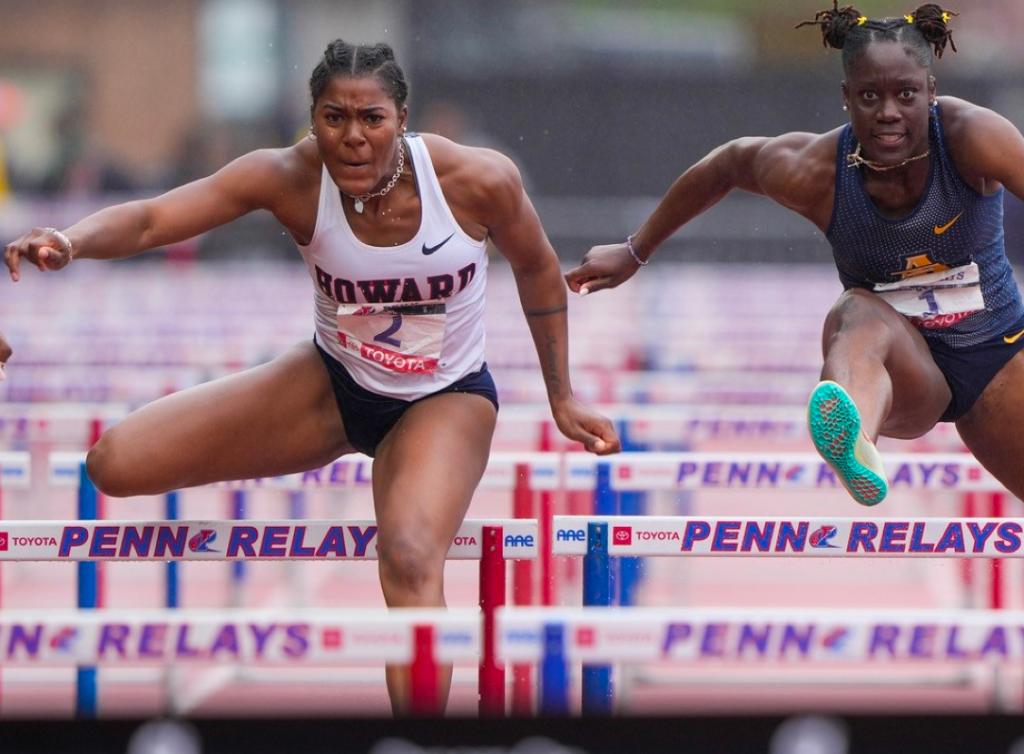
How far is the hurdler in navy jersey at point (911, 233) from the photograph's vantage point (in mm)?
4043

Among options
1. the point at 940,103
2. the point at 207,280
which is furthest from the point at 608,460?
the point at 207,280

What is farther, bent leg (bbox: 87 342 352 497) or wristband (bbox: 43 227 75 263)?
bent leg (bbox: 87 342 352 497)

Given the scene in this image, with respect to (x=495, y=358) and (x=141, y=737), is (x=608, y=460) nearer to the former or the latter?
(x=141, y=737)

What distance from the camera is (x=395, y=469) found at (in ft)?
13.2

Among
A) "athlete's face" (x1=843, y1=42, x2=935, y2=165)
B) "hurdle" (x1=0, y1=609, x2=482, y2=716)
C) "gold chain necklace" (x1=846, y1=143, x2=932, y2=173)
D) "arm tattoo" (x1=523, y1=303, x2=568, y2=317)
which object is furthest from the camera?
"arm tattoo" (x1=523, y1=303, x2=568, y2=317)

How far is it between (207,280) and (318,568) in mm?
6692

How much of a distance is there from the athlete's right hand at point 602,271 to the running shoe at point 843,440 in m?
1.07

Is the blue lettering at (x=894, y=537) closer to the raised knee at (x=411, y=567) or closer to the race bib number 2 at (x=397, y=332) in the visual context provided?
the raised knee at (x=411, y=567)

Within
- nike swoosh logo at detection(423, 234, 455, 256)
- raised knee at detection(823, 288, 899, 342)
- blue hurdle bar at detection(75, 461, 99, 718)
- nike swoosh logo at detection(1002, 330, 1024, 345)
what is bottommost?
blue hurdle bar at detection(75, 461, 99, 718)

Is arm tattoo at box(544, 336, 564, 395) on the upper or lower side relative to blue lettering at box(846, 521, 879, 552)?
upper

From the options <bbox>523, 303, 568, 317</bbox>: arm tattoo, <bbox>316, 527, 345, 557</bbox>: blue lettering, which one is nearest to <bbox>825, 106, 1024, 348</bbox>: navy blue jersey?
<bbox>523, 303, 568, 317</bbox>: arm tattoo

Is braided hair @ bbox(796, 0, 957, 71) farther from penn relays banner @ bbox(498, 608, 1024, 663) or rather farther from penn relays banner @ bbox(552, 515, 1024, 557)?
penn relays banner @ bbox(498, 608, 1024, 663)

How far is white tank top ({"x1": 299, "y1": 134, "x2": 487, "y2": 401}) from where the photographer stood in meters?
4.16

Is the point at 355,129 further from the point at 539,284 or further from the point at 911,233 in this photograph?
the point at 911,233
